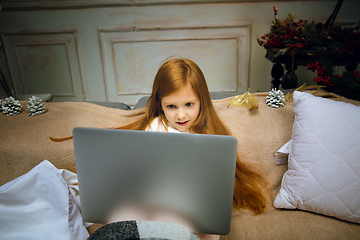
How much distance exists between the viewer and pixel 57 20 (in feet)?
6.96

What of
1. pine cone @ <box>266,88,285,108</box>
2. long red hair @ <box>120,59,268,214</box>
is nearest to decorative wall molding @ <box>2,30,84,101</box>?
long red hair @ <box>120,59,268,214</box>

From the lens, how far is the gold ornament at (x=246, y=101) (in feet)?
3.58

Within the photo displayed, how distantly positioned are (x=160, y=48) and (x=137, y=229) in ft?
6.30

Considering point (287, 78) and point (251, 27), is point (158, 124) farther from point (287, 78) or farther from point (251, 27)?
point (251, 27)

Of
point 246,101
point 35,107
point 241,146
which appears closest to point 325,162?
point 241,146

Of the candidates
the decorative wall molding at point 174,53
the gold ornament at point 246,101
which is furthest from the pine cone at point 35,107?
the decorative wall molding at point 174,53

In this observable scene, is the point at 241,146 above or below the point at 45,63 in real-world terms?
below

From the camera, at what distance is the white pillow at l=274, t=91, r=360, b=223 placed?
74 cm

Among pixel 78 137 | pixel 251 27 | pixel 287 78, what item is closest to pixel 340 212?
pixel 78 137

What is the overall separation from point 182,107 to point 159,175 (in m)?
0.37

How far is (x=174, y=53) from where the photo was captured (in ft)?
7.21

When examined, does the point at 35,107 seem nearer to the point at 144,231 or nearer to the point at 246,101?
the point at 144,231

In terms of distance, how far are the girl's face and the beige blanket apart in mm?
259

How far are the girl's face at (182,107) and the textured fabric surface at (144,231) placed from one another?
413 mm
